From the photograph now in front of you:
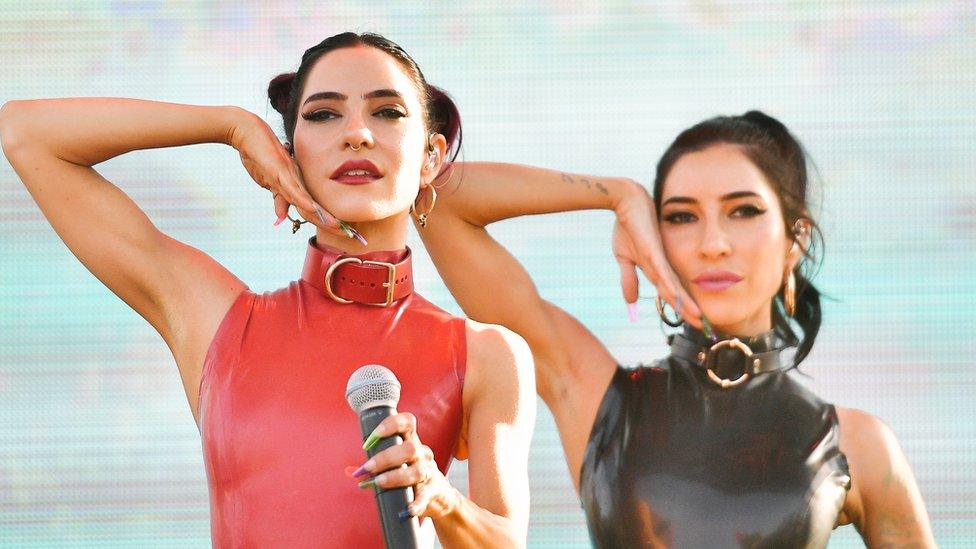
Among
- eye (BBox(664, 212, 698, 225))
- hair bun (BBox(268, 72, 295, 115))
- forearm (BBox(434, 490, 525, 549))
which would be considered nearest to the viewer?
forearm (BBox(434, 490, 525, 549))

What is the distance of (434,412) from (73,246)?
554 mm

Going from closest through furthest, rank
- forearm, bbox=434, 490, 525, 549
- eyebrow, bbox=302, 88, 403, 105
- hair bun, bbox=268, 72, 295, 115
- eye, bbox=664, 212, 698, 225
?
1. forearm, bbox=434, 490, 525, 549
2. eyebrow, bbox=302, 88, 403, 105
3. hair bun, bbox=268, 72, 295, 115
4. eye, bbox=664, 212, 698, 225

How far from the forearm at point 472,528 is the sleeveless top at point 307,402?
135mm

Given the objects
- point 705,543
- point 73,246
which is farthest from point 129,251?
point 705,543

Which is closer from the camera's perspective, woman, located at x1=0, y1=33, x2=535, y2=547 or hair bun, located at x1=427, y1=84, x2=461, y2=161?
woman, located at x1=0, y1=33, x2=535, y2=547

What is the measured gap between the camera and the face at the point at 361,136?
7.93 feet

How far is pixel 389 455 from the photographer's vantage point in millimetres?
1728

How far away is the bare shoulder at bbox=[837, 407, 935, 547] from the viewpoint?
2766 millimetres

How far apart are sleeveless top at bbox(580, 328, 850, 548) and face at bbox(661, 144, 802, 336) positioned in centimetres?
7

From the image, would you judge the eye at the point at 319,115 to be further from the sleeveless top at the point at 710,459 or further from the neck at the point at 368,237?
the sleeveless top at the point at 710,459

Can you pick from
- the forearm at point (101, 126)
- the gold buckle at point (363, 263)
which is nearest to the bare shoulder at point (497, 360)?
the gold buckle at point (363, 263)

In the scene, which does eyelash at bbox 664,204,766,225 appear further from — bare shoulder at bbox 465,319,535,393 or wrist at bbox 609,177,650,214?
bare shoulder at bbox 465,319,535,393

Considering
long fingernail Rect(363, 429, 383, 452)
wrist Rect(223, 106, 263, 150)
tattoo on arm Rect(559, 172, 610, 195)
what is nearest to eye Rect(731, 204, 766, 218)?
tattoo on arm Rect(559, 172, 610, 195)

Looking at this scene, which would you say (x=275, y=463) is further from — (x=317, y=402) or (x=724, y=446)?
(x=724, y=446)
